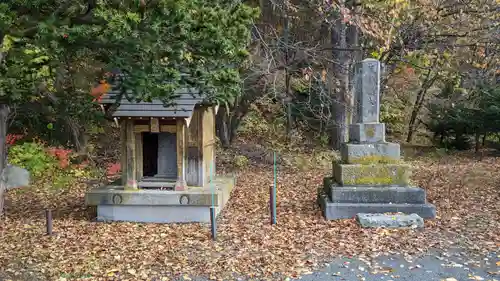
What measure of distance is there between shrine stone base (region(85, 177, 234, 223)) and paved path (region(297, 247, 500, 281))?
10.6ft

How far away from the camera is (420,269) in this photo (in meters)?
6.44

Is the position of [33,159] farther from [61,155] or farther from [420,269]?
[420,269]

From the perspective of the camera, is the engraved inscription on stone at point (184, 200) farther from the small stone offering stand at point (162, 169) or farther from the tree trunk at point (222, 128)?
the tree trunk at point (222, 128)

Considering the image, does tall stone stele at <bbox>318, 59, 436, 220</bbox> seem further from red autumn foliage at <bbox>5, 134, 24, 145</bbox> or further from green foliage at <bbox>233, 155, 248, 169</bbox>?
red autumn foliage at <bbox>5, 134, 24, 145</bbox>

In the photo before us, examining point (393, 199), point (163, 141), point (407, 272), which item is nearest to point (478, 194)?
point (393, 199)

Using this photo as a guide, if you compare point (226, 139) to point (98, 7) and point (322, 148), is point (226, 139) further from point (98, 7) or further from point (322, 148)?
point (98, 7)

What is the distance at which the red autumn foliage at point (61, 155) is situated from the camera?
1531 cm

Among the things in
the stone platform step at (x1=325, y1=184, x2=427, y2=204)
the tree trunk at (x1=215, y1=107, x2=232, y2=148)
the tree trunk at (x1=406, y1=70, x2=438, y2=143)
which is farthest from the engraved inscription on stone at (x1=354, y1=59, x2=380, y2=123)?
the tree trunk at (x1=406, y1=70, x2=438, y2=143)

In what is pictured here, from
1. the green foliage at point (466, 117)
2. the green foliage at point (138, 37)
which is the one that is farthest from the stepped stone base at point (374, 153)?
the green foliage at point (466, 117)

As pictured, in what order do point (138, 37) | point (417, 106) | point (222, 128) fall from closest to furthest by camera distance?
point (138, 37) → point (222, 128) → point (417, 106)

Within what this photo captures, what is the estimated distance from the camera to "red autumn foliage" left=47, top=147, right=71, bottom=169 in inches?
603

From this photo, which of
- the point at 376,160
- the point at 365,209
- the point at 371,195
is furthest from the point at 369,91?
the point at 365,209

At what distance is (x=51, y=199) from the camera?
40.0ft

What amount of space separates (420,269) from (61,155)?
1243 cm
